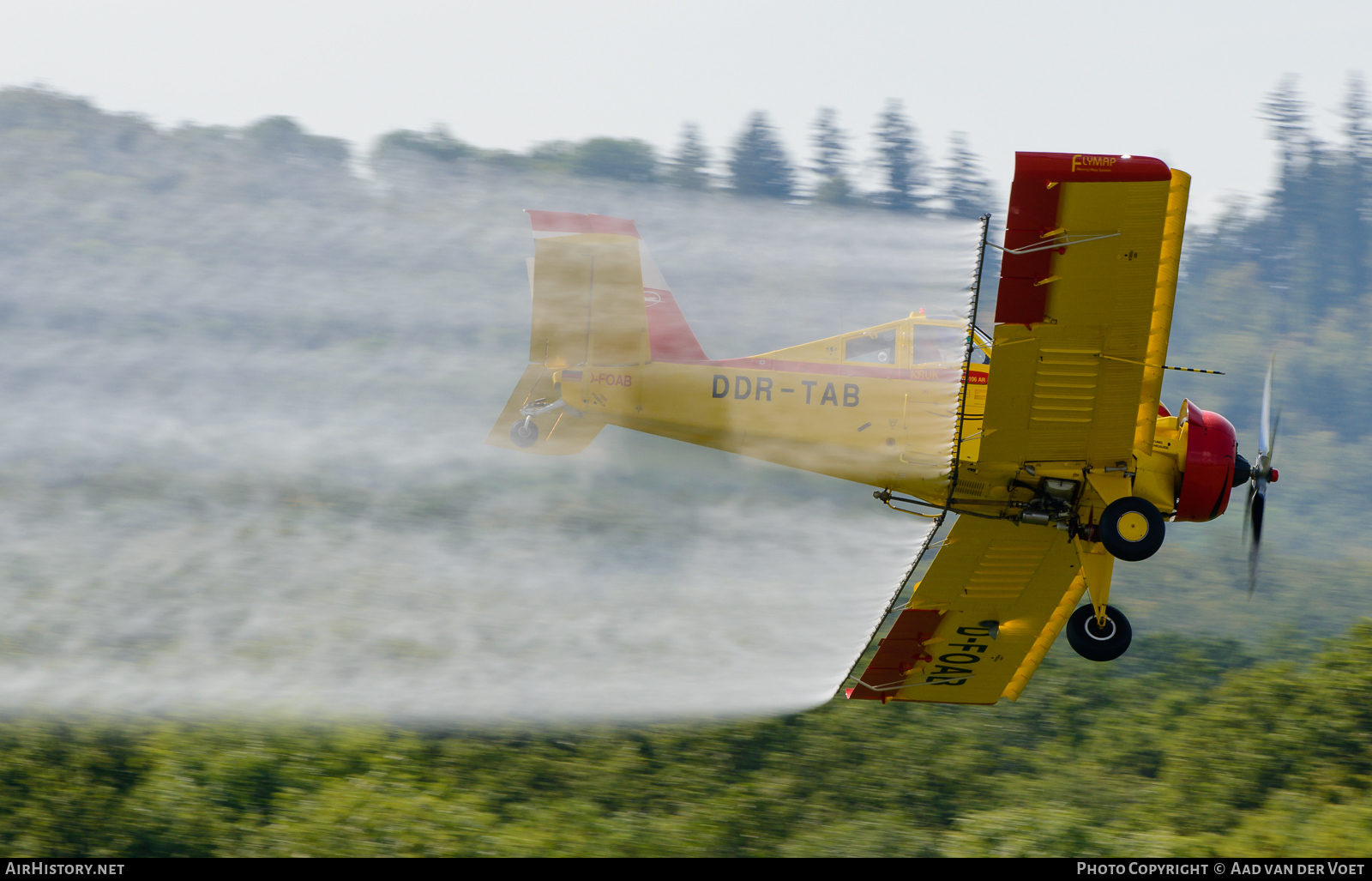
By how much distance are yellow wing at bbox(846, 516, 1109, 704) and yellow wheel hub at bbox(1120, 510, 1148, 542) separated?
1074 millimetres

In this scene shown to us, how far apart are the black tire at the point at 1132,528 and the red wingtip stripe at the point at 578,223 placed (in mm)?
3876

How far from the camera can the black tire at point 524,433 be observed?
853 centimetres

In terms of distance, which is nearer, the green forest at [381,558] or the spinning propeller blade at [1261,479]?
the green forest at [381,558]

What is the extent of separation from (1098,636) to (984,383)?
8.32 feet

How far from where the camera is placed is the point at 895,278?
26.3 feet

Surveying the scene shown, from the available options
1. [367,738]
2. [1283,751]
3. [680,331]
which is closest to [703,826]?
[367,738]

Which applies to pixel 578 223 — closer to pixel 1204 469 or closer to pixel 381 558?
pixel 381 558

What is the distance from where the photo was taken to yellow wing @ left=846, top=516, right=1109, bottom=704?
9.99m

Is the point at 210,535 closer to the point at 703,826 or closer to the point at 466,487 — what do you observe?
the point at 466,487

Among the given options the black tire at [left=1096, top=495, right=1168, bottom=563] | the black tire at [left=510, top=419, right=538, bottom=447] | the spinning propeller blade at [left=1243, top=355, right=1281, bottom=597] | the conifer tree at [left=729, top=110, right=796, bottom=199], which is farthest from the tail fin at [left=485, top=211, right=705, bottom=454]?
the conifer tree at [left=729, top=110, right=796, bottom=199]

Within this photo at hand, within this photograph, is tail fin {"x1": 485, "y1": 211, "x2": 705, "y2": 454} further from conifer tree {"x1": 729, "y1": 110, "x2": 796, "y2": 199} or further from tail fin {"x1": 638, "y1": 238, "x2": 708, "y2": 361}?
conifer tree {"x1": 729, "y1": 110, "x2": 796, "y2": 199}

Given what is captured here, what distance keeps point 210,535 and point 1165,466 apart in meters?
7.15

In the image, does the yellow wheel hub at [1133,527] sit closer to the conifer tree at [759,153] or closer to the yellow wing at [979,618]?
the yellow wing at [979,618]

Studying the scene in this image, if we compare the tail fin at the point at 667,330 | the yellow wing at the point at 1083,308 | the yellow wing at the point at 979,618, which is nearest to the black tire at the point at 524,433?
the tail fin at the point at 667,330
